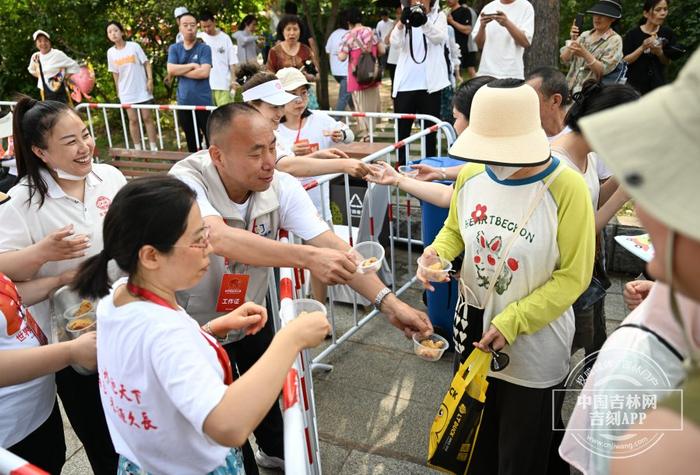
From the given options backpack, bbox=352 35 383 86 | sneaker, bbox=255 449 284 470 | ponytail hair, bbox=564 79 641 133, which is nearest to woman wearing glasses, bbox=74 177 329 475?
sneaker, bbox=255 449 284 470

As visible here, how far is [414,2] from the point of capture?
6.63m

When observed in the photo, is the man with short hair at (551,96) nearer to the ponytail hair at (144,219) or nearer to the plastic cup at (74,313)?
the ponytail hair at (144,219)

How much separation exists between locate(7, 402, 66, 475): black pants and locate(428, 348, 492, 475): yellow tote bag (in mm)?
→ 1648

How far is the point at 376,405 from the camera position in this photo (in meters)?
3.62

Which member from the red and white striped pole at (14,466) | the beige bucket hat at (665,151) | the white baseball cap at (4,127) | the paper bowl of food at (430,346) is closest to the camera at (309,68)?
the white baseball cap at (4,127)

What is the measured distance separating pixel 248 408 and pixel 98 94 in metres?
13.9

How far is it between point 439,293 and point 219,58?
6.81 m

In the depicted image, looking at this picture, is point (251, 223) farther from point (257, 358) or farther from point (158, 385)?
point (158, 385)

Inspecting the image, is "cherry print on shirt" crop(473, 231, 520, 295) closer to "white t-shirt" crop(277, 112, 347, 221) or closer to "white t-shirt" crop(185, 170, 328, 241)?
"white t-shirt" crop(185, 170, 328, 241)

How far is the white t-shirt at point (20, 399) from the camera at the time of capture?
2.04 metres

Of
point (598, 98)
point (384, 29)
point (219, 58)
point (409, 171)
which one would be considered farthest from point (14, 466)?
point (384, 29)

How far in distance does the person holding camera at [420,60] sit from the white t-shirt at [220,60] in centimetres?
348

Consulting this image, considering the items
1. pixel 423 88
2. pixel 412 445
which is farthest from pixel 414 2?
pixel 412 445

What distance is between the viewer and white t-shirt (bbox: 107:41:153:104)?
30.8ft
